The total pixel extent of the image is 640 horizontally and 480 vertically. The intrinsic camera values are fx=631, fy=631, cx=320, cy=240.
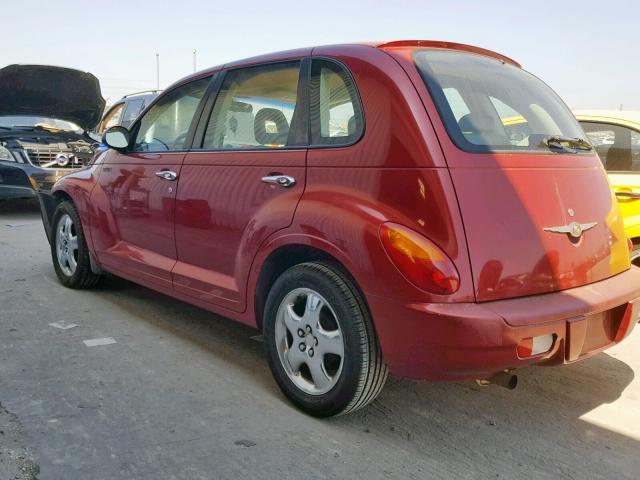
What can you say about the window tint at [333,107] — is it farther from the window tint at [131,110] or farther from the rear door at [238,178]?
the window tint at [131,110]

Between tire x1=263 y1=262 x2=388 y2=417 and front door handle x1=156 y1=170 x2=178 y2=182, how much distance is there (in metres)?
1.15

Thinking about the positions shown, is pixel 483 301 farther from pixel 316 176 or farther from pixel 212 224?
pixel 212 224

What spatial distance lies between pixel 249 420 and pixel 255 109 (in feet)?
5.37

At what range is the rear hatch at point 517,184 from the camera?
252 cm

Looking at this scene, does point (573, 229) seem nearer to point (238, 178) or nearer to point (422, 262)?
point (422, 262)

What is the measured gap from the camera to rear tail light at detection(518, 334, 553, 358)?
2451 millimetres

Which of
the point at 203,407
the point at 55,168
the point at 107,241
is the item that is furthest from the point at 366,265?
the point at 55,168

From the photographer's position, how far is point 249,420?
2.86 metres

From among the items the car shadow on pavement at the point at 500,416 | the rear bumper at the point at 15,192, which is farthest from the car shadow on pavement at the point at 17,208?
the car shadow on pavement at the point at 500,416

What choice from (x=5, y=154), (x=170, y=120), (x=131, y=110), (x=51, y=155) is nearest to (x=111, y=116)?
(x=131, y=110)

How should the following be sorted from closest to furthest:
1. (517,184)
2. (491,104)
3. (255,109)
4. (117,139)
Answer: (517,184)
(491,104)
(255,109)
(117,139)

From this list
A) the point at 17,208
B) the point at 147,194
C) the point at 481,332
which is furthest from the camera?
the point at 17,208

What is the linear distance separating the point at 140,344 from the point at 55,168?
631 centimetres

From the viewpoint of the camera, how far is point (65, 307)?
457 cm
